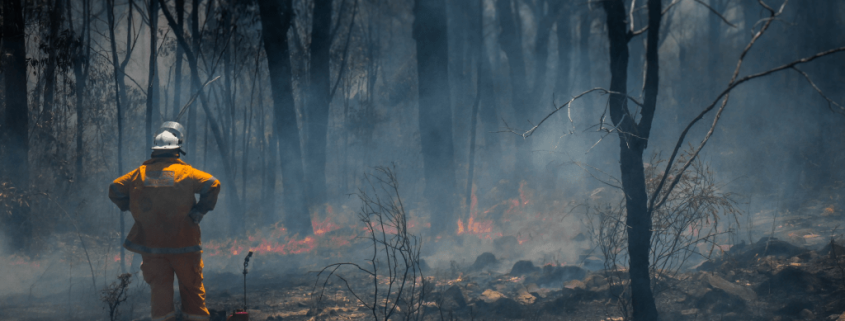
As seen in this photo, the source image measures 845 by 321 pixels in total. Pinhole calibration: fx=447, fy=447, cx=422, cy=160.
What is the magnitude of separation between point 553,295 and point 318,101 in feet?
32.5

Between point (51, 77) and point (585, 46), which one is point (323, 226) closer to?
point (51, 77)

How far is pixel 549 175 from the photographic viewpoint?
53.0 ft

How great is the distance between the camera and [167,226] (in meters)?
3.90

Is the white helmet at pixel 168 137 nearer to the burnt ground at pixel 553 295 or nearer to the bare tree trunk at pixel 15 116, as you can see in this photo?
the burnt ground at pixel 553 295

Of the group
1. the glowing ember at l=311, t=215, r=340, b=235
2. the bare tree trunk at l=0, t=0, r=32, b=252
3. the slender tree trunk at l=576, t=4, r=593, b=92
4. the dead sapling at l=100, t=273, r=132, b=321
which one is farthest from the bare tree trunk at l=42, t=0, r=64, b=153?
the slender tree trunk at l=576, t=4, r=593, b=92

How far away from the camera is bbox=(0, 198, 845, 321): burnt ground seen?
4852 millimetres

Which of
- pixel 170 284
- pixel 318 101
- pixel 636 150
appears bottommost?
pixel 170 284

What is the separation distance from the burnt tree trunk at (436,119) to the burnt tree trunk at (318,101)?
8.88ft

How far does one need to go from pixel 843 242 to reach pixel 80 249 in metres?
13.8

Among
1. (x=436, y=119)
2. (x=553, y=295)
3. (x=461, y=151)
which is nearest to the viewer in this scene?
(x=553, y=295)

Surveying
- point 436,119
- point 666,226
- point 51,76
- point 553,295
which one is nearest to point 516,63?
point 436,119

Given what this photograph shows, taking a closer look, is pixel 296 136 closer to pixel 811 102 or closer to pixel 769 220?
pixel 769 220

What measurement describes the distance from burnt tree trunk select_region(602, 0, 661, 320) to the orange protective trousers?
3.93 meters

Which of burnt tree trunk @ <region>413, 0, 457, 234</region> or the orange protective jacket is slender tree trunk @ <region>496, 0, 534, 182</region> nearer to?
burnt tree trunk @ <region>413, 0, 457, 234</region>
